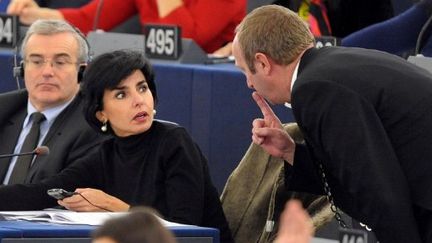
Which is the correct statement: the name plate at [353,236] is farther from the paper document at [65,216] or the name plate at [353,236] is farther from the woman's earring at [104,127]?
the woman's earring at [104,127]

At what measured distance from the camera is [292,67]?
437cm

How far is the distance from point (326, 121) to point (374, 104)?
15 cm

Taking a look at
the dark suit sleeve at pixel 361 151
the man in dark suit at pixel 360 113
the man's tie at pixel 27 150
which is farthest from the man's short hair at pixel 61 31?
the dark suit sleeve at pixel 361 151

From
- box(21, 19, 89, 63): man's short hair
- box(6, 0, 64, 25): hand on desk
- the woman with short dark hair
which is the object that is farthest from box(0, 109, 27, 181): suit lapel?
box(6, 0, 64, 25): hand on desk

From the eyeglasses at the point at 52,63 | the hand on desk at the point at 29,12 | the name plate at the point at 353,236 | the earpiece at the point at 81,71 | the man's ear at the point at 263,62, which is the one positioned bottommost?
the name plate at the point at 353,236

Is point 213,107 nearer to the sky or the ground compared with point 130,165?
nearer to the ground

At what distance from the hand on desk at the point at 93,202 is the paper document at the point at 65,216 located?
0.10 metres

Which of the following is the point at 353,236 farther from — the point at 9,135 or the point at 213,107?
the point at 213,107

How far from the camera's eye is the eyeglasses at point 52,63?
593 cm

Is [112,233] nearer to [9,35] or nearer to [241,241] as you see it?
[241,241]

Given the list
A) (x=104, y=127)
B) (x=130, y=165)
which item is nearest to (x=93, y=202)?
(x=130, y=165)

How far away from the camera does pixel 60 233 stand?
414cm

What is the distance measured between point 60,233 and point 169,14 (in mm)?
3455

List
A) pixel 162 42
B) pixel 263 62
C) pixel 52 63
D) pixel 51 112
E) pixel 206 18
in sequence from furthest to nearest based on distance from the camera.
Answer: pixel 206 18, pixel 162 42, pixel 52 63, pixel 51 112, pixel 263 62
